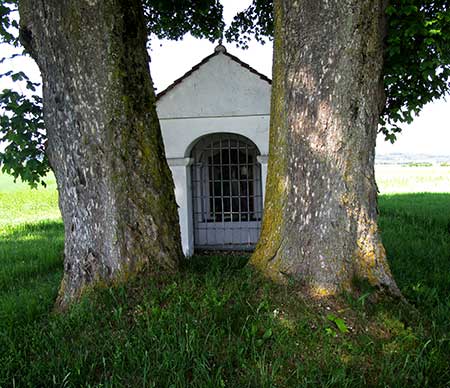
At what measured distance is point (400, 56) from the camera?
4926mm

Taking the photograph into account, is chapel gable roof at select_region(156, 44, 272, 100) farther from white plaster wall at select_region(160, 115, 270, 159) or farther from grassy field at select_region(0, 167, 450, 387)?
grassy field at select_region(0, 167, 450, 387)

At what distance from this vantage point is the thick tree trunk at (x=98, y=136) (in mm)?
3625

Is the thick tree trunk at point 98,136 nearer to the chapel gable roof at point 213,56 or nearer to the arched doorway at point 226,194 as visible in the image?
the chapel gable roof at point 213,56

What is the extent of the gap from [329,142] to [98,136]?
1.95 metres

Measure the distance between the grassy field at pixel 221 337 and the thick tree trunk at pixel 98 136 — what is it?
1.00 ft

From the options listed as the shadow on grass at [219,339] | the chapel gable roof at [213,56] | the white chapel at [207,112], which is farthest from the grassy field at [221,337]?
the chapel gable roof at [213,56]

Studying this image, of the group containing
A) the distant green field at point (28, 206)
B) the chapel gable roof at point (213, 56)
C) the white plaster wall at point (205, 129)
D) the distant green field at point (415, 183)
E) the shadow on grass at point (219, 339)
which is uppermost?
the chapel gable roof at point (213, 56)

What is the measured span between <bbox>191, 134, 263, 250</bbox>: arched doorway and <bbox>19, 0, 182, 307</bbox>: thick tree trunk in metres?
4.28

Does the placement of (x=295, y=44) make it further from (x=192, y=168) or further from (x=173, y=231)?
(x=192, y=168)

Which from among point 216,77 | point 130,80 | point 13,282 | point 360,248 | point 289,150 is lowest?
point 13,282

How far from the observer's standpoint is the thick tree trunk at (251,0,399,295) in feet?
11.2

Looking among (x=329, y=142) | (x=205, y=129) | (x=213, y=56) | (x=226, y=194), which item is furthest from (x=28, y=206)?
(x=329, y=142)

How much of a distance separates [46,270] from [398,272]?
15.5 ft

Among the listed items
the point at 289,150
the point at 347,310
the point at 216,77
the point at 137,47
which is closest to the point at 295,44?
the point at 289,150
